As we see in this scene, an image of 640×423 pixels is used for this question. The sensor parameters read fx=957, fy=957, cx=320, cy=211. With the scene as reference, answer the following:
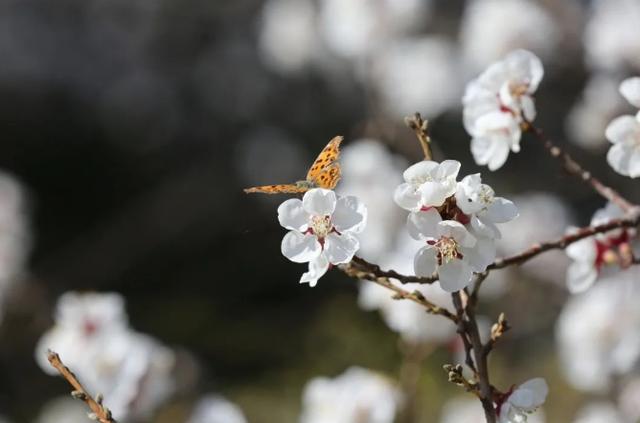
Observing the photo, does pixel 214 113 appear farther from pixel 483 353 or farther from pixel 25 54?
pixel 483 353

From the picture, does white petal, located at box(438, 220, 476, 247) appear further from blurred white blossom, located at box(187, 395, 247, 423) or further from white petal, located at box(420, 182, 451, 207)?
blurred white blossom, located at box(187, 395, 247, 423)

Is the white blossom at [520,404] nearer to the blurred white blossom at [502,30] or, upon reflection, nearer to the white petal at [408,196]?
A: the white petal at [408,196]

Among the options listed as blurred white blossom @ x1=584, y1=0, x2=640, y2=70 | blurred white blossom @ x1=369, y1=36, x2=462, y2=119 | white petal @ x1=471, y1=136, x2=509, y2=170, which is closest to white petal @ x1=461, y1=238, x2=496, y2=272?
white petal @ x1=471, y1=136, x2=509, y2=170

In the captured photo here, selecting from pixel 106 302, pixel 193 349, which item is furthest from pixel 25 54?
pixel 106 302

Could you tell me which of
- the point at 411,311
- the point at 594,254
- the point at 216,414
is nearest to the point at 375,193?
the point at 411,311

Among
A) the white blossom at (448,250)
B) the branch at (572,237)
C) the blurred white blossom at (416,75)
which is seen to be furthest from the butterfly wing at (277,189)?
the blurred white blossom at (416,75)

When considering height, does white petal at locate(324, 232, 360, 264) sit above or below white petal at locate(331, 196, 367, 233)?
below
